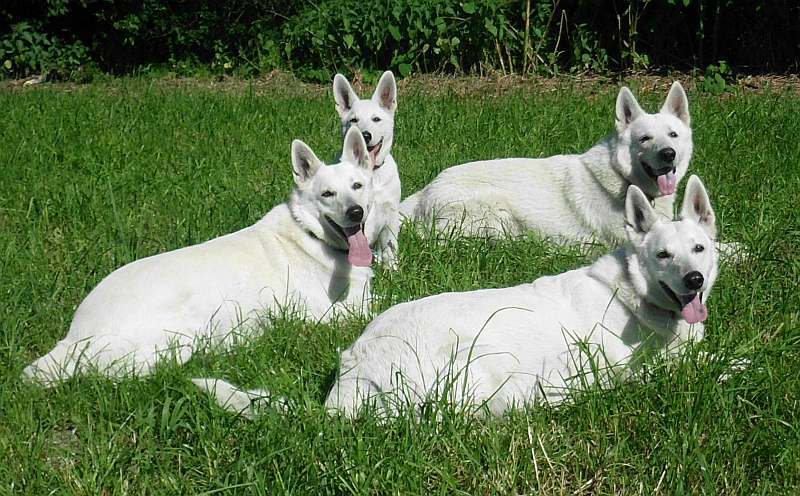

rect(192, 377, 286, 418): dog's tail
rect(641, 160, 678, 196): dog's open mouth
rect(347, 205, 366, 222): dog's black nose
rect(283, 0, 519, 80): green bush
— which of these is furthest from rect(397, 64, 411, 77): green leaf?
rect(192, 377, 286, 418): dog's tail

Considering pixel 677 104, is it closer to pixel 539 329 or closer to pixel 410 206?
pixel 410 206

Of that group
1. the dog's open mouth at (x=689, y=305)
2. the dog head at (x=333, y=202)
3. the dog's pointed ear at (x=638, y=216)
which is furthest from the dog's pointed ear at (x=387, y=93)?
the dog's open mouth at (x=689, y=305)

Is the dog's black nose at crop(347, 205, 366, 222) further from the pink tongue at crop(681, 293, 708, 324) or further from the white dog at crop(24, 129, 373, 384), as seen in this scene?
the pink tongue at crop(681, 293, 708, 324)

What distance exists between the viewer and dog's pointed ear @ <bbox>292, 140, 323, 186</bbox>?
5.45 metres

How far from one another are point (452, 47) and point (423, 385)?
9.52 meters

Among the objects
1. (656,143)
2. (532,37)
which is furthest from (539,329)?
(532,37)

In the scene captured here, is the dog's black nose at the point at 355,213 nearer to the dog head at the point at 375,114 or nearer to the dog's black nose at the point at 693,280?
the dog head at the point at 375,114

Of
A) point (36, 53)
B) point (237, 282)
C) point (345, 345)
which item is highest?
point (237, 282)

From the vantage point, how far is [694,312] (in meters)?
4.03

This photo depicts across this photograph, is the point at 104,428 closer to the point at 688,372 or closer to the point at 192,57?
the point at 688,372

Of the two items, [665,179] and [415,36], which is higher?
[665,179]

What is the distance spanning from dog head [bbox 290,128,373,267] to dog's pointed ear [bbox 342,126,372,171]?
16 centimetres

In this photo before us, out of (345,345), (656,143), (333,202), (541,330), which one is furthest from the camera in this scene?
(656,143)

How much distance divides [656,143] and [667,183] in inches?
11.6
